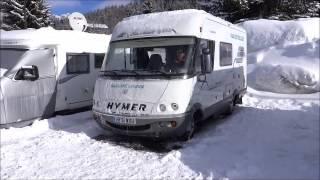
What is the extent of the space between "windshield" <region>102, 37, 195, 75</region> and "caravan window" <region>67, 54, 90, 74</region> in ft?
8.23

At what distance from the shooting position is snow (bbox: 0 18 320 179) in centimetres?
617

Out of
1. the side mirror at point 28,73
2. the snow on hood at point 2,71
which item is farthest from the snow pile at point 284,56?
the snow on hood at point 2,71

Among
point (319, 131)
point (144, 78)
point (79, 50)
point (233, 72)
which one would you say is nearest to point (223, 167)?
point (144, 78)

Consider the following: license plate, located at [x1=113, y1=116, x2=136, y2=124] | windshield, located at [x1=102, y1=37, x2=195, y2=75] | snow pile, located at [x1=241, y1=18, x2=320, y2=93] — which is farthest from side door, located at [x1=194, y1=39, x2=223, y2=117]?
snow pile, located at [x1=241, y1=18, x2=320, y2=93]

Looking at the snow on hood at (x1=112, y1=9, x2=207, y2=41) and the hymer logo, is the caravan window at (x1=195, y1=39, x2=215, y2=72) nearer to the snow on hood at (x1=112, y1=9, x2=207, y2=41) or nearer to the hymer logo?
the snow on hood at (x1=112, y1=9, x2=207, y2=41)

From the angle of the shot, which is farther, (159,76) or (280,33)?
(280,33)

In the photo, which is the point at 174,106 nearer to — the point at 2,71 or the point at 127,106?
the point at 127,106

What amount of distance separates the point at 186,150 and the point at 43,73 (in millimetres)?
4433

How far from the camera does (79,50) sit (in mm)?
11023

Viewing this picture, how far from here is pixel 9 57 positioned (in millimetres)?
9477

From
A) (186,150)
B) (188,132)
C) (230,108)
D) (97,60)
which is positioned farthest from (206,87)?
(97,60)

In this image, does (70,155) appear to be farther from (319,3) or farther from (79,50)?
(319,3)

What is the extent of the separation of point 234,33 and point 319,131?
374cm

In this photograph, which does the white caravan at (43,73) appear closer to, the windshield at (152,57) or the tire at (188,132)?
the windshield at (152,57)
